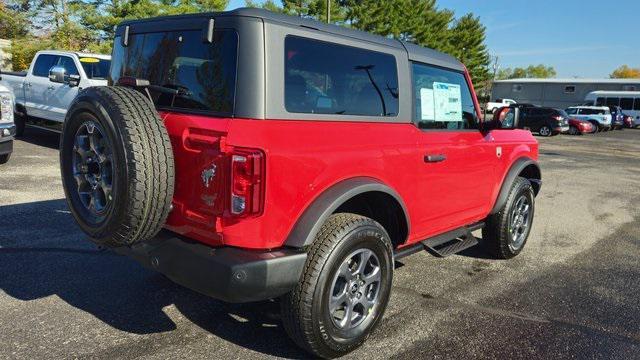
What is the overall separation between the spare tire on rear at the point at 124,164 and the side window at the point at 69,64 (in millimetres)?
7973

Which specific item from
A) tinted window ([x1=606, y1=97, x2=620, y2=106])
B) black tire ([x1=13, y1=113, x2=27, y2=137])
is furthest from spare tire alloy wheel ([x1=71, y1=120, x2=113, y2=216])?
tinted window ([x1=606, y1=97, x2=620, y2=106])

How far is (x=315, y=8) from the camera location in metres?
34.0

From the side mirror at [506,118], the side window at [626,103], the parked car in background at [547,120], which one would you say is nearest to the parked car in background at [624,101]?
the side window at [626,103]

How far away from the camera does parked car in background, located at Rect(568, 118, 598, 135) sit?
91.9 feet

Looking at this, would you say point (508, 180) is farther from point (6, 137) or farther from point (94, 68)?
point (94, 68)

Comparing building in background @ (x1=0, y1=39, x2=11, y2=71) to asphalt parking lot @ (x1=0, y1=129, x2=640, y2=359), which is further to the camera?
building in background @ (x1=0, y1=39, x2=11, y2=71)

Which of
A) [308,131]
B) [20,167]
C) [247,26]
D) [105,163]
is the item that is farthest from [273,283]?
[20,167]

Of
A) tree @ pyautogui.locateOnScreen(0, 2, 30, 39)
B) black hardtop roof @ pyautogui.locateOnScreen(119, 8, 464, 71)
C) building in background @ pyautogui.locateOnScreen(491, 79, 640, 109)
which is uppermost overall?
tree @ pyautogui.locateOnScreen(0, 2, 30, 39)

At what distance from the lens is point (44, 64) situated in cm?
1080

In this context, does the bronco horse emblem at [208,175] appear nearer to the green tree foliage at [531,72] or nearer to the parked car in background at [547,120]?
the parked car in background at [547,120]

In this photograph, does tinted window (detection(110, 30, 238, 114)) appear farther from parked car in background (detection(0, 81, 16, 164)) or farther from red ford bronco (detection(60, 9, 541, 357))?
parked car in background (detection(0, 81, 16, 164))

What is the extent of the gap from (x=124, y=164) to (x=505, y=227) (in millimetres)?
3641

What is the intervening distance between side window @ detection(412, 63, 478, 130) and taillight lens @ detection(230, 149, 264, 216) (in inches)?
60.2

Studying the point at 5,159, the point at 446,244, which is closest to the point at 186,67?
the point at 446,244
